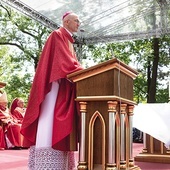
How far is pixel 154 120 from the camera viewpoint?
13.2 ft

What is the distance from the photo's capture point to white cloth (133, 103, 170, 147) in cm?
377

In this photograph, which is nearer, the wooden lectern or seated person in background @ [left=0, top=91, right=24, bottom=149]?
the wooden lectern

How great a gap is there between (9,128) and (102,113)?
516 centimetres

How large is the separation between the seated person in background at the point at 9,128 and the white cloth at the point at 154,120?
12.0ft

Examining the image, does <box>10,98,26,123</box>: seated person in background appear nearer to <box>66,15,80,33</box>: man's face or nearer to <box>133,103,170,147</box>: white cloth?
<box>133,103,170,147</box>: white cloth

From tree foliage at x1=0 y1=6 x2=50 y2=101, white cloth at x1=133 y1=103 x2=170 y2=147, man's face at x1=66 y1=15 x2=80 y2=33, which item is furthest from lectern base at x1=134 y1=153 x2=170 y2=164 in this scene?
tree foliage at x1=0 y1=6 x2=50 y2=101

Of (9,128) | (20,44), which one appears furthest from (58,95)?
(20,44)

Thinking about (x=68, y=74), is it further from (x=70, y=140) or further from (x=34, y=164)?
(x=34, y=164)

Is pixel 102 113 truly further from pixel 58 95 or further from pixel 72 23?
pixel 72 23

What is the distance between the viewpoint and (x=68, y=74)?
2.62m

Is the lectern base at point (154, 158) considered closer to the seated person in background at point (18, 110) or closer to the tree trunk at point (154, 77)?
the seated person in background at point (18, 110)

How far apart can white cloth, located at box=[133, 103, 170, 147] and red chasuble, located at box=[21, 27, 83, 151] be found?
1.49 m

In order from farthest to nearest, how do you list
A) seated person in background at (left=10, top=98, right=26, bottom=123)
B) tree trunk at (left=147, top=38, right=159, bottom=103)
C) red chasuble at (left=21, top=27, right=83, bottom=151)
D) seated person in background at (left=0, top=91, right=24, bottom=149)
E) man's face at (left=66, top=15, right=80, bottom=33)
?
tree trunk at (left=147, top=38, right=159, bottom=103)
seated person in background at (left=10, top=98, right=26, bottom=123)
seated person in background at (left=0, top=91, right=24, bottom=149)
man's face at (left=66, top=15, right=80, bottom=33)
red chasuble at (left=21, top=27, right=83, bottom=151)

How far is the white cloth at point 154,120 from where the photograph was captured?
3770mm
